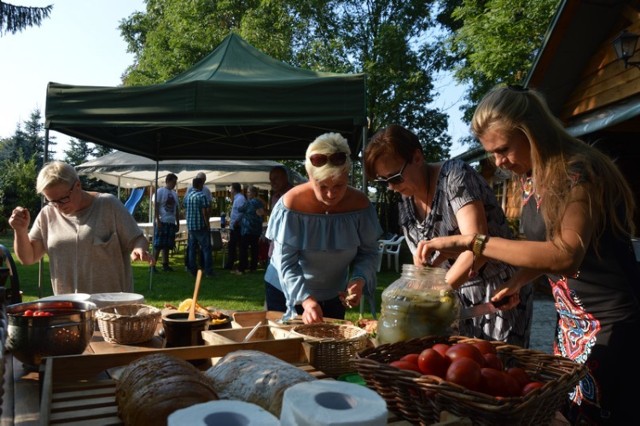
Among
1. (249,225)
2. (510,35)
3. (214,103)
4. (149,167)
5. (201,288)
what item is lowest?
(201,288)

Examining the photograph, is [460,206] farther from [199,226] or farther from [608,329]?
[199,226]

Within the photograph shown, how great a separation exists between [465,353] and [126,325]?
4.47 feet

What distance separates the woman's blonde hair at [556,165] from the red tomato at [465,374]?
0.66 m

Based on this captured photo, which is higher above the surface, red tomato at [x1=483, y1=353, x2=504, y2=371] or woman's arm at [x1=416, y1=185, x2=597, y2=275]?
woman's arm at [x1=416, y1=185, x2=597, y2=275]

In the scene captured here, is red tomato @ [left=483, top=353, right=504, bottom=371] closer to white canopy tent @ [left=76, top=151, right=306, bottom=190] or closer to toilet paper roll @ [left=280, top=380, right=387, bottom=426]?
toilet paper roll @ [left=280, top=380, right=387, bottom=426]

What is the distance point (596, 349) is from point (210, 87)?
410 centimetres

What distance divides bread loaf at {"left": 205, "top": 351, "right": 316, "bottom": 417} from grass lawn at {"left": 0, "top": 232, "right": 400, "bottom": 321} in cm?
514

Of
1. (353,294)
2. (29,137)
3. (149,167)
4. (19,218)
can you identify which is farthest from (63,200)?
(29,137)

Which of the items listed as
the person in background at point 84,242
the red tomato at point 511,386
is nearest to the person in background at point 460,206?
→ the red tomato at point 511,386

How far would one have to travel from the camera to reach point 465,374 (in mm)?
1176

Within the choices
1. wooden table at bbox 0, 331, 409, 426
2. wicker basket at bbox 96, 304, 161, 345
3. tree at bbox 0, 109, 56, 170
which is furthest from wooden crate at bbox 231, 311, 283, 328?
tree at bbox 0, 109, 56, 170

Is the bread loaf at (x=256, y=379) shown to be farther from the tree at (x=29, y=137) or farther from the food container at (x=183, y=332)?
the tree at (x=29, y=137)

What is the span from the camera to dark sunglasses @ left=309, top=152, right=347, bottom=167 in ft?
8.71

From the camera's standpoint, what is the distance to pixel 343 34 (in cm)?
2106
